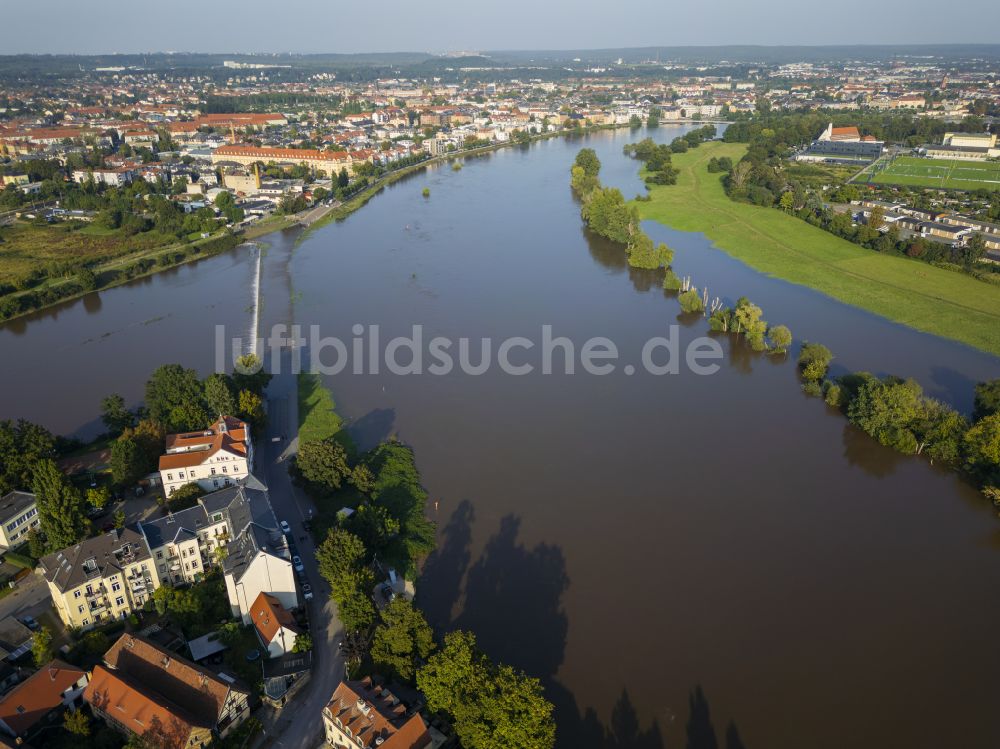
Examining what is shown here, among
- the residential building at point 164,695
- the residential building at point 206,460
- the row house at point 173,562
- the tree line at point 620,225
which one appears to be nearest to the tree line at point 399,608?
the row house at point 173,562

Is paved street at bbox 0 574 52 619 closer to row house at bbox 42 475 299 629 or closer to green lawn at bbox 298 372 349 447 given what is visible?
row house at bbox 42 475 299 629

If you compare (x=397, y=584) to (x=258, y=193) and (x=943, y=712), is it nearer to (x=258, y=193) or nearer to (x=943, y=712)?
(x=943, y=712)

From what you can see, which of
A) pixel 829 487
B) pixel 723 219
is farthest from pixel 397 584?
pixel 723 219

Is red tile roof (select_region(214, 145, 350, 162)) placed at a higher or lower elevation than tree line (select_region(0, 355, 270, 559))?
higher

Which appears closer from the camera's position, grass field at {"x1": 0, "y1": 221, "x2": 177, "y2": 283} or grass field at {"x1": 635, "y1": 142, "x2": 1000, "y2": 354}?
grass field at {"x1": 635, "y1": 142, "x2": 1000, "y2": 354}

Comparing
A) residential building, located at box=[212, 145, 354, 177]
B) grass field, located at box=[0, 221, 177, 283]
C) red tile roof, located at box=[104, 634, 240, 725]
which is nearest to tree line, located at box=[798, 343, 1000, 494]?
red tile roof, located at box=[104, 634, 240, 725]

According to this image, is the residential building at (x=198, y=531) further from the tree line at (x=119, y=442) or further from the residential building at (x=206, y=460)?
the tree line at (x=119, y=442)
